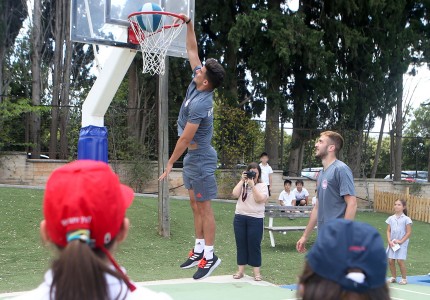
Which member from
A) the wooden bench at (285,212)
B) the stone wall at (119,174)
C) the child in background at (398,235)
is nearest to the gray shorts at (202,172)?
the child in background at (398,235)

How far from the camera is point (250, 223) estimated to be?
943 centimetres

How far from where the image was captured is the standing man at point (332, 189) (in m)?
5.87

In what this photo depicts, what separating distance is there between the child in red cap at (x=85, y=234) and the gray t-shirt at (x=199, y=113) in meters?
3.44

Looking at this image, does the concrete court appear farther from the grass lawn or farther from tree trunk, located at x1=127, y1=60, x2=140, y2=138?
tree trunk, located at x1=127, y1=60, x2=140, y2=138

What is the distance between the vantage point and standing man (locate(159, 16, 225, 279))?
214 inches

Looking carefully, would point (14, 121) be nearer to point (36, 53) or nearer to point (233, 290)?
point (36, 53)

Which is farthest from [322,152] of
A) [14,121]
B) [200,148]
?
[14,121]

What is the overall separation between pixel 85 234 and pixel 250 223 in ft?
25.3

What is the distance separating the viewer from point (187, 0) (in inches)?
322

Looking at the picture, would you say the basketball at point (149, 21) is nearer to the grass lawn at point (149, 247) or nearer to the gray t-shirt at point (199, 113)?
the gray t-shirt at point (199, 113)

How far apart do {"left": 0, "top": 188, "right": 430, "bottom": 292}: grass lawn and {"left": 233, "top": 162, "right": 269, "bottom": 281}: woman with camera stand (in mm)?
605

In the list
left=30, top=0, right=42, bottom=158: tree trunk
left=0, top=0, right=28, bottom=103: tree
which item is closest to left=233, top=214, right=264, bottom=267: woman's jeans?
left=30, top=0, right=42, bottom=158: tree trunk

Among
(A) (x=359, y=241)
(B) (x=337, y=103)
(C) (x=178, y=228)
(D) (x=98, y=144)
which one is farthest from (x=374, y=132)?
(A) (x=359, y=241)

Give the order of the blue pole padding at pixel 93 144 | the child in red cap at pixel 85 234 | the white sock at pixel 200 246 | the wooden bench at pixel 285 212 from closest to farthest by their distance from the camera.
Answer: the child in red cap at pixel 85 234 → the blue pole padding at pixel 93 144 → the white sock at pixel 200 246 → the wooden bench at pixel 285 212
